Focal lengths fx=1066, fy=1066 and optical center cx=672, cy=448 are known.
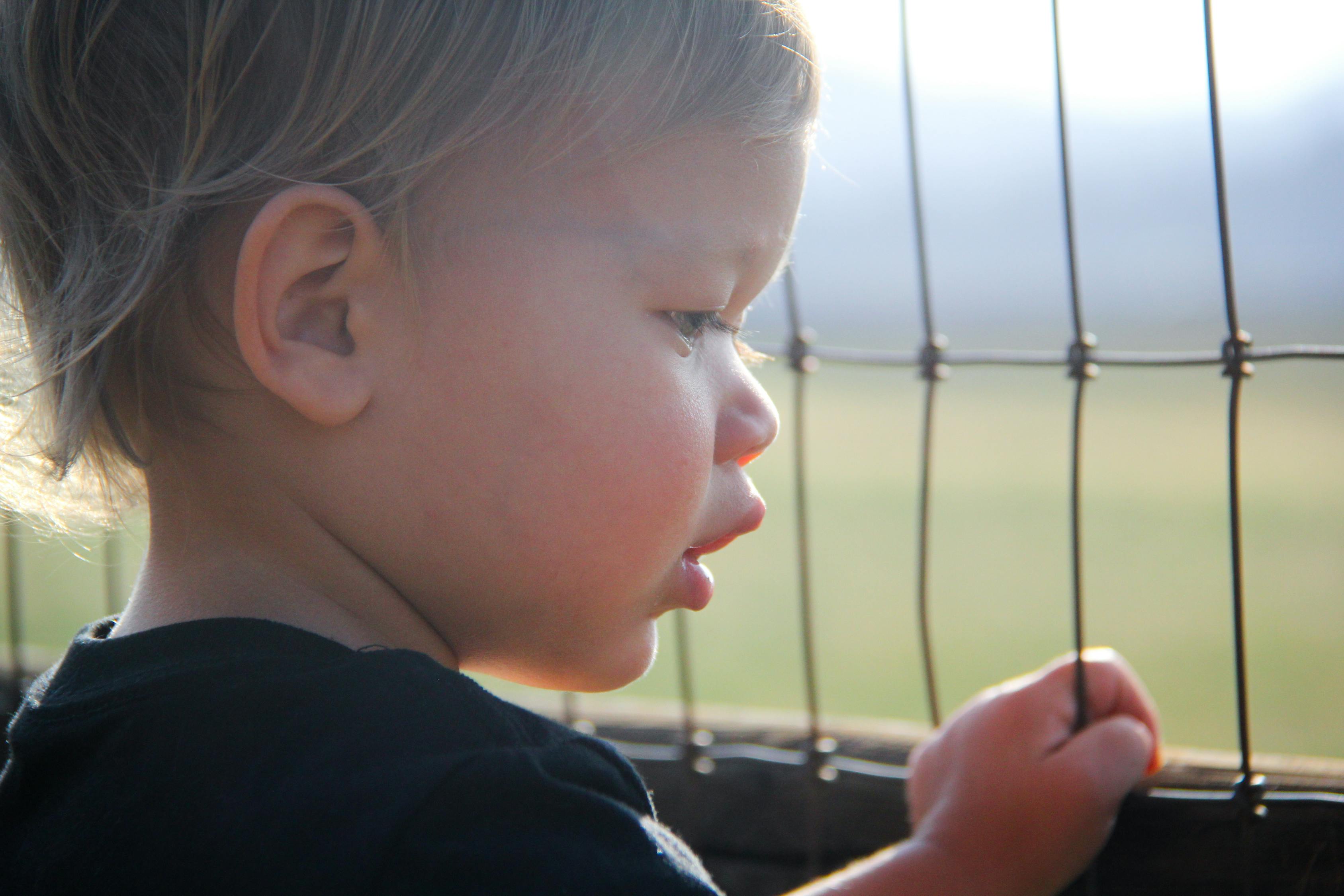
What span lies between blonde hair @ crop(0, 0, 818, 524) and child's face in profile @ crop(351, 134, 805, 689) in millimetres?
30

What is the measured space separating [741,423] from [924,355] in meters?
0.31

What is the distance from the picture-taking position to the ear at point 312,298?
56 cm

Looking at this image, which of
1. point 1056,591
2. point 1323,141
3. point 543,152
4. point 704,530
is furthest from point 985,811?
point 1323,141

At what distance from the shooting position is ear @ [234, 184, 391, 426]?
0.56m

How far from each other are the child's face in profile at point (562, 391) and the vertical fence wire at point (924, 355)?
297 millimetres

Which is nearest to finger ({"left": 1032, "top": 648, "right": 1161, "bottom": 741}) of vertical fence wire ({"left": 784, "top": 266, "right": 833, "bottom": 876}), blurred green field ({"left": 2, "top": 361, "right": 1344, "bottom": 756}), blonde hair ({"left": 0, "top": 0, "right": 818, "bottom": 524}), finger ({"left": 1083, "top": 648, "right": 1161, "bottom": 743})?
finger ({"left": 1083, "top": 648, "right": 1161, "bottom": 743})

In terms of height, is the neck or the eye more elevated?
the eye

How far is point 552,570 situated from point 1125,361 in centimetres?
49

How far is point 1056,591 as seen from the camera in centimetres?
480

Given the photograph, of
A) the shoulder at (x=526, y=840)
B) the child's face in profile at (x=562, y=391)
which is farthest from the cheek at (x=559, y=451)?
the shoulder at (x=526, y=840)

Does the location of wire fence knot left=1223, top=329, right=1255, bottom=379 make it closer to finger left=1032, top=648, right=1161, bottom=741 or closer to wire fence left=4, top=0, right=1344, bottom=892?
wire fence left=4, top=0, right=1344, bottom=892

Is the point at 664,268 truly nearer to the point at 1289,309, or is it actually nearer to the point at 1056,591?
the point at 1056,591

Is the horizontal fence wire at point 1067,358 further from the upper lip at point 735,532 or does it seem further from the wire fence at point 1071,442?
the upper lip at point 735,532

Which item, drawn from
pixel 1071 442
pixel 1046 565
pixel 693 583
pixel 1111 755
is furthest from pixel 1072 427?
pixel 1046 565
